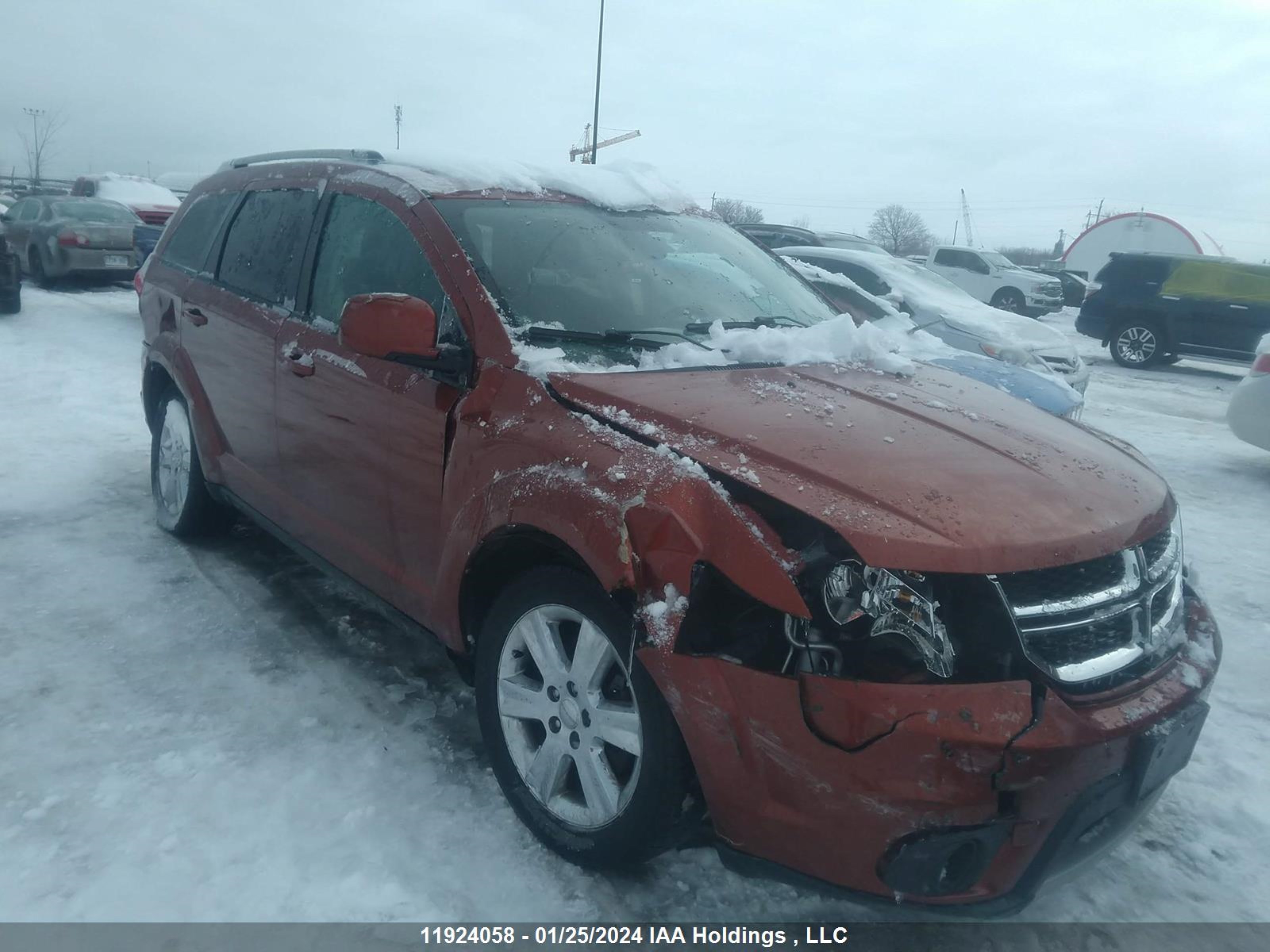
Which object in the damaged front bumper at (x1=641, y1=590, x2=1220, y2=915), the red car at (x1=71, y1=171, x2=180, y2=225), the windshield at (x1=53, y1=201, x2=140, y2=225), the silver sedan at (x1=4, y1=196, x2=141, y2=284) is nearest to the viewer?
the damaged front bumper at (x1=641, y1=590, x2=1220, y2=915)

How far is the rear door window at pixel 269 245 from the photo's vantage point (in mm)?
3691

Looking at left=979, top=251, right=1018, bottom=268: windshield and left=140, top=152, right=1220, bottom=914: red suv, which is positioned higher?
left=979, top=251, right=1018, bottom=268: windshield

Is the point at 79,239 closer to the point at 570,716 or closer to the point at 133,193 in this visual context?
the point at 133,193

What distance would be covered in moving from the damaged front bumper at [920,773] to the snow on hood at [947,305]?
255 inches

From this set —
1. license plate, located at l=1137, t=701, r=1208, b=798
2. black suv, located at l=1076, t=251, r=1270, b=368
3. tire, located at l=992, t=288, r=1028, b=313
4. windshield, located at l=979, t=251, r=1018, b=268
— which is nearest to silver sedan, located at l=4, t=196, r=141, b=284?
black suv, located at l=1076, t=251, r=1270, b=368

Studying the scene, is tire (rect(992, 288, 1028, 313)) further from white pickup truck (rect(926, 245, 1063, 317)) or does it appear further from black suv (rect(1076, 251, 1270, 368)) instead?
black suv (rect(1076, 251, 1270, 368))

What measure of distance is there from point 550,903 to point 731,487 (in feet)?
3.85

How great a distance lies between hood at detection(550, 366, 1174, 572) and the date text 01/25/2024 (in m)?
1.07

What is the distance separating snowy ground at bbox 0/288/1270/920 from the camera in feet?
8.02

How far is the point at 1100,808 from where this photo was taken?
2012 mm

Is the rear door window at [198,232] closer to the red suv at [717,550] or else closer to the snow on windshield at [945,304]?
the red suv at [717,550]

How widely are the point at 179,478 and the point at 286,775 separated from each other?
2354 millimetres

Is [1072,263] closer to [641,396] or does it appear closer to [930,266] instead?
[930,266]

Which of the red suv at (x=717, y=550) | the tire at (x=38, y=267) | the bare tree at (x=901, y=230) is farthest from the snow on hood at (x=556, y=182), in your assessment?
the bare tree at (x=901, y=230)
